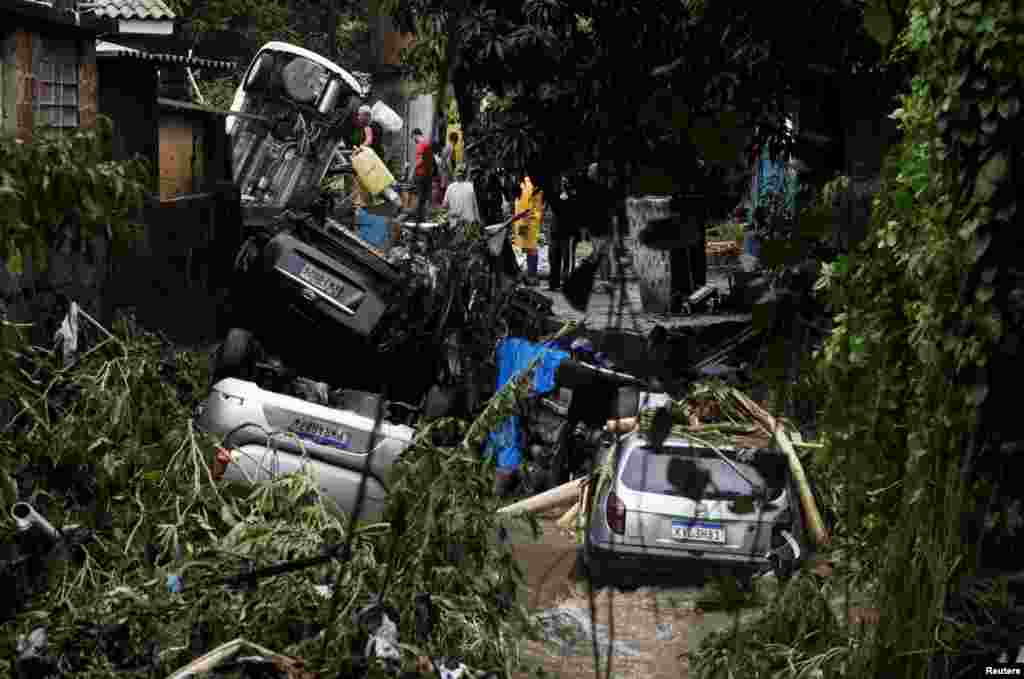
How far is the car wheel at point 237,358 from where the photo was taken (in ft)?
38.0

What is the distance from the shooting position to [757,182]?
7.02 ft

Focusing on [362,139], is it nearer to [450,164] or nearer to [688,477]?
[450,164]

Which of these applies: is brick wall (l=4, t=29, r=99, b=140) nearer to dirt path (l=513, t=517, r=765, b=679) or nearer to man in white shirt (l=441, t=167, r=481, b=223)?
dirt path (l=513, t=517, r=765, b=679)

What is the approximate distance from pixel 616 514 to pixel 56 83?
5.17 metres

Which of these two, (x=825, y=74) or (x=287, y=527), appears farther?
(x=287, y=527)

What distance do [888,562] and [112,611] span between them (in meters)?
3.37

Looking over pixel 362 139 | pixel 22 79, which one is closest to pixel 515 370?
pixel 22 79

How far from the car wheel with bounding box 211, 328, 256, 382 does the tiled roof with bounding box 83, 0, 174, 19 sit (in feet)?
16.8

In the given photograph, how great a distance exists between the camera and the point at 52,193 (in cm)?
414

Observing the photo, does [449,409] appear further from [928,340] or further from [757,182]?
[757,182]

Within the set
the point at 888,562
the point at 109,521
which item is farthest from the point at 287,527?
the point at 888,562

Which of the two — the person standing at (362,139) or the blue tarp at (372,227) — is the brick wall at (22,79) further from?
the blue tarp at (372,227)

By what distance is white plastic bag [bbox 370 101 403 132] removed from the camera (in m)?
24.0

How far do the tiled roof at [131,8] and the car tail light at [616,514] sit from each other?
829 centimetres
